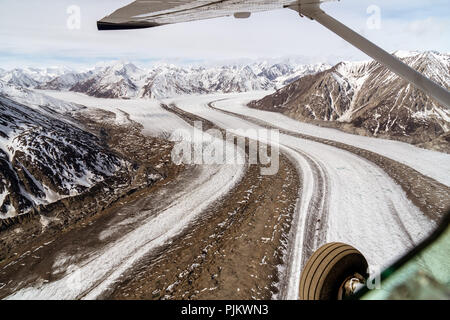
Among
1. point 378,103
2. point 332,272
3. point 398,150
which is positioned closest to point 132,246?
point 332,272

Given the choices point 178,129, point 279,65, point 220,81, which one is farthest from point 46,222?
point 279,65

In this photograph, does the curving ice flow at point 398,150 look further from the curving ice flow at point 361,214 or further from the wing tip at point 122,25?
the wing tip at point 122,25

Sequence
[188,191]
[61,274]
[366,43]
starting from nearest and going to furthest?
[366,43]
[61,274]
[188,191]

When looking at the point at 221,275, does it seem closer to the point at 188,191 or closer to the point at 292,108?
the point at 188,191

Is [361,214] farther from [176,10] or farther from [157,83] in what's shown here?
[157,83]

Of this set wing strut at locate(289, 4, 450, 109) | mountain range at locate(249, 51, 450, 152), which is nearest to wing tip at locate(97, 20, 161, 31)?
wing strut at locate(289, 4, 450, 109)

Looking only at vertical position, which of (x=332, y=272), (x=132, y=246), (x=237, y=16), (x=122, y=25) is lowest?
(x=132, y=246)
